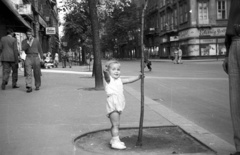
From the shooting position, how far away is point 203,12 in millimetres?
42469

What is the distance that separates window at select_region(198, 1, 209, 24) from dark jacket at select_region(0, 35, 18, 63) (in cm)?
3436

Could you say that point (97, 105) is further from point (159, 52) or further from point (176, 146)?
point (159, 52)

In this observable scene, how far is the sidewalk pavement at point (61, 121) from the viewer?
424cm

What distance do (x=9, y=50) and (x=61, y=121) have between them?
232 inches

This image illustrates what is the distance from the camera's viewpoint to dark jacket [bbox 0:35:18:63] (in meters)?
10.9

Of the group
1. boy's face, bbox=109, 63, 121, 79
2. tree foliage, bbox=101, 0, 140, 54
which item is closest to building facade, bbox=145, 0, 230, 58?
tree foliage, bbox=101, 0, 140, 54

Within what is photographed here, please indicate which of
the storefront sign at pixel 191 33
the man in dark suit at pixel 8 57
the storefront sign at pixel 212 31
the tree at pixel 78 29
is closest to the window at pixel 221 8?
the storefront sign at pixel 212 31

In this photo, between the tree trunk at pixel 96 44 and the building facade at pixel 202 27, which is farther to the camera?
the building facade at pixel 202 27

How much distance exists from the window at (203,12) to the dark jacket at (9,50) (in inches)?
1353

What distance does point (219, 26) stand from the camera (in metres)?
42.3

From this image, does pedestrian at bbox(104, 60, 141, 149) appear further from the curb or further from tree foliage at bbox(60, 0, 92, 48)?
tree foliage at bbox(60, 0, 92, 48)

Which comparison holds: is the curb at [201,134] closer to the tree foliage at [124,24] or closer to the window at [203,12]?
the window at [203,12]

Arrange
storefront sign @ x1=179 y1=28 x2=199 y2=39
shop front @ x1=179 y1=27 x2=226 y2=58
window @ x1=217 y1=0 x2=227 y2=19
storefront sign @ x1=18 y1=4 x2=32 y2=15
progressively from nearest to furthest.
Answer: storefront sign @ x1=18 y1=4 x2=32 y2=15
shop front @ x1=179 y1=27 x2=226 y2=58
storefront sign @ x1=179 y1=28 x2=199 y2=39
window @ x1=217 y1=0 x2=227 y2=19

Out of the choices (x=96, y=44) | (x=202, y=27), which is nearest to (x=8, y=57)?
(x=96, y=44)
